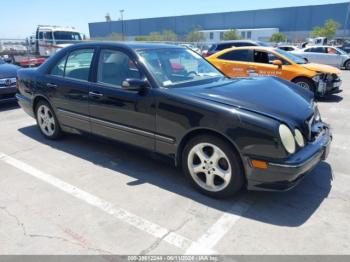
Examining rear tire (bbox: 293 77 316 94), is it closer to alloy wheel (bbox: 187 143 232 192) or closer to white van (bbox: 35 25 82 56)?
alloy wheel (bbox: 187 143 232 192)

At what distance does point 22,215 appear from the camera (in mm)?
3025

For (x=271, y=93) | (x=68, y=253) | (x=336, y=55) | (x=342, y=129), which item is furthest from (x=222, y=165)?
(x=336, y=55)

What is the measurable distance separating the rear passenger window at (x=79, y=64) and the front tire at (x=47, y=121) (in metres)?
0.78

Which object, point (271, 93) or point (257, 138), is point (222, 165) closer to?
point (257, 138)

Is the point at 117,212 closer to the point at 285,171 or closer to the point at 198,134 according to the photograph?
the point at 198,134

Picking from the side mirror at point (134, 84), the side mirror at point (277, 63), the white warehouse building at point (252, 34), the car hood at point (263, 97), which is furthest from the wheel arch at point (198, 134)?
the white warehouse building at point (252, 34)

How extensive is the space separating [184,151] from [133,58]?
130 centimetres

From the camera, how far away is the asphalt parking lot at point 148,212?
2.56 metres

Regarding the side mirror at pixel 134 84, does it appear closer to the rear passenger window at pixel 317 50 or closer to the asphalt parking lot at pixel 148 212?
the asphalt parking lot at pixel 148 212

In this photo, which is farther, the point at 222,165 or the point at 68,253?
the point at 222,165

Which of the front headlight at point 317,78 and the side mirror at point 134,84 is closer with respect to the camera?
the side mirror at point 134,84

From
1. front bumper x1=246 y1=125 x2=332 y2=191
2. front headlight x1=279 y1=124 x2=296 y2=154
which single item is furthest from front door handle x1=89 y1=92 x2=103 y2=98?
front headlight x1=279 y1=124 x2=296 y2=154

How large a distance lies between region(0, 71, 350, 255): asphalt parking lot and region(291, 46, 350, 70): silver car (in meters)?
Answer: 15.6

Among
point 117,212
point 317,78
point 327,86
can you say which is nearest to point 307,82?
point 317,78
